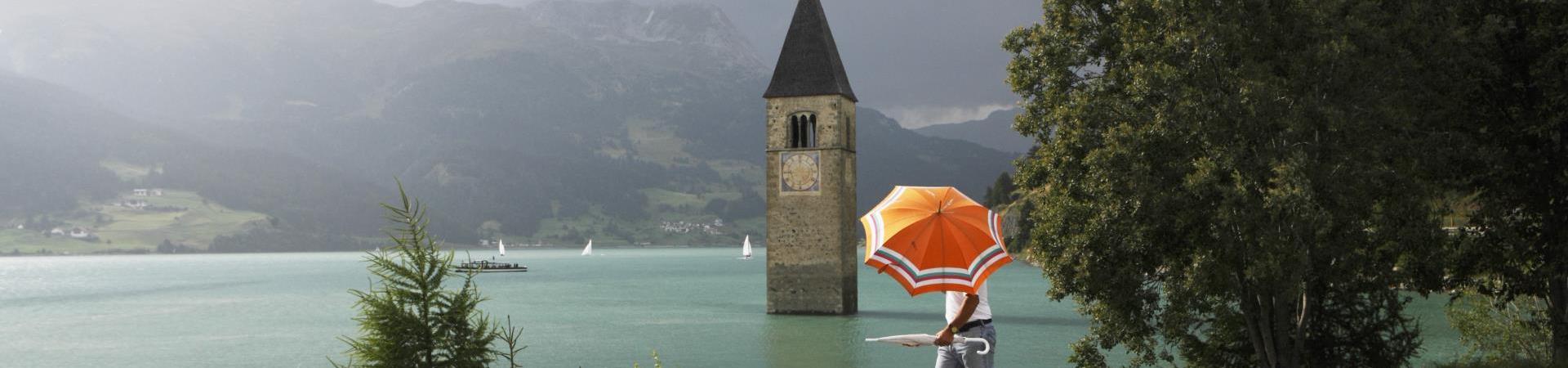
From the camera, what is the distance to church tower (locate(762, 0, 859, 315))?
48.0 metres

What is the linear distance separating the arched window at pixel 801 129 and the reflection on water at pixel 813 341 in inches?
286

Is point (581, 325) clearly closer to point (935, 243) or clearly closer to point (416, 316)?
point (935, 243)

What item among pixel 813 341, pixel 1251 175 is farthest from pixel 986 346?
pixel 813 341

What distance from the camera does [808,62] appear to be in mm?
50812

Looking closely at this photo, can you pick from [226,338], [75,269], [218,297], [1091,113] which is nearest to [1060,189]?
[1091,113]

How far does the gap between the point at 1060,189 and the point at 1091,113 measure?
180 centimetres

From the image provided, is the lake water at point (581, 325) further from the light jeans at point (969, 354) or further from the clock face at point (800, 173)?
the light jeans at point (969, 354)

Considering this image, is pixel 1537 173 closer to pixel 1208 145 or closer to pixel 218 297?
pixel 1208 145

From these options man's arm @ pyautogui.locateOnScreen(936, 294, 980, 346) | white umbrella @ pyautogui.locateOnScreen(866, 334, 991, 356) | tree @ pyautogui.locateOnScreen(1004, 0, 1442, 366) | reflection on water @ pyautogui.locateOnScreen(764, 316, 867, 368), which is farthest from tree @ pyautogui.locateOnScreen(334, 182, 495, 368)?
reflection on water @ pyautogui.locateOnScreen(764, 316, 867, 368)

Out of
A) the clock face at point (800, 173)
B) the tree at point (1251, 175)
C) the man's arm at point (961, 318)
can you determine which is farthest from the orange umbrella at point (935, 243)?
the clock face at point (800, 173)

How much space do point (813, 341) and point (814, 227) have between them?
8.64 meters

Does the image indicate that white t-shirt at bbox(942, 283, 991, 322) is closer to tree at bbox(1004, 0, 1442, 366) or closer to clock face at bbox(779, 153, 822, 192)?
tree at bbox(1004, 0, 1442, 366)

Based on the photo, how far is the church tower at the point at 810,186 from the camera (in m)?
48.0

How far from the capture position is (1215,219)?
58.6 feet
